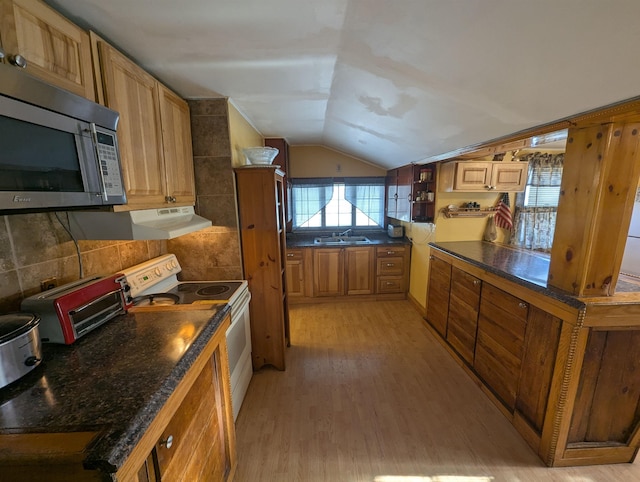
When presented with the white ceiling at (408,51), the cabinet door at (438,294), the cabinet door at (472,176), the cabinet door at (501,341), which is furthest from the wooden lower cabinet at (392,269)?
the white ceiling at (408,51)

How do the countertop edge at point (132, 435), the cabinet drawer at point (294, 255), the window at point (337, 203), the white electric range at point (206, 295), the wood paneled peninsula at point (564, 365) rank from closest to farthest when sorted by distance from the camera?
the countertop edge at point (132, 435), the wood paneled peninsula at point (564, 365), the white electric range at point (206, 295), the cabinet drawer at point (294, 255), the window at point (337, 203)

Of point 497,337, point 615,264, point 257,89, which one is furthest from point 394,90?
point 497,337

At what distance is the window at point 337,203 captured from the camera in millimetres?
4422

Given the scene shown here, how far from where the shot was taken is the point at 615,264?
4.89 ft

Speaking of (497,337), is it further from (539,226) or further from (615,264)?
(539,226)

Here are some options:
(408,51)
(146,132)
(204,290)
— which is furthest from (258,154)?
(408,51)

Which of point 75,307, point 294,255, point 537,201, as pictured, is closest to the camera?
point 75,307

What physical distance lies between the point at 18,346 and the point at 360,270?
135 inches

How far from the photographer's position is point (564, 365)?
1520mm

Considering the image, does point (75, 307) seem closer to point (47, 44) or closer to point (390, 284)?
point (47, 44)

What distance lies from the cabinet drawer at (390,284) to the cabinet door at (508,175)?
1.73 meters

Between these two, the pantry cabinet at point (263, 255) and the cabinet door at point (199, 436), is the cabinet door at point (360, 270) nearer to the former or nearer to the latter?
the pantry cabinet at point (263, 255)

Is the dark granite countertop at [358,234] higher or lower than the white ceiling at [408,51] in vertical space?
lower

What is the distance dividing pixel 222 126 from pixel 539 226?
158 inches
